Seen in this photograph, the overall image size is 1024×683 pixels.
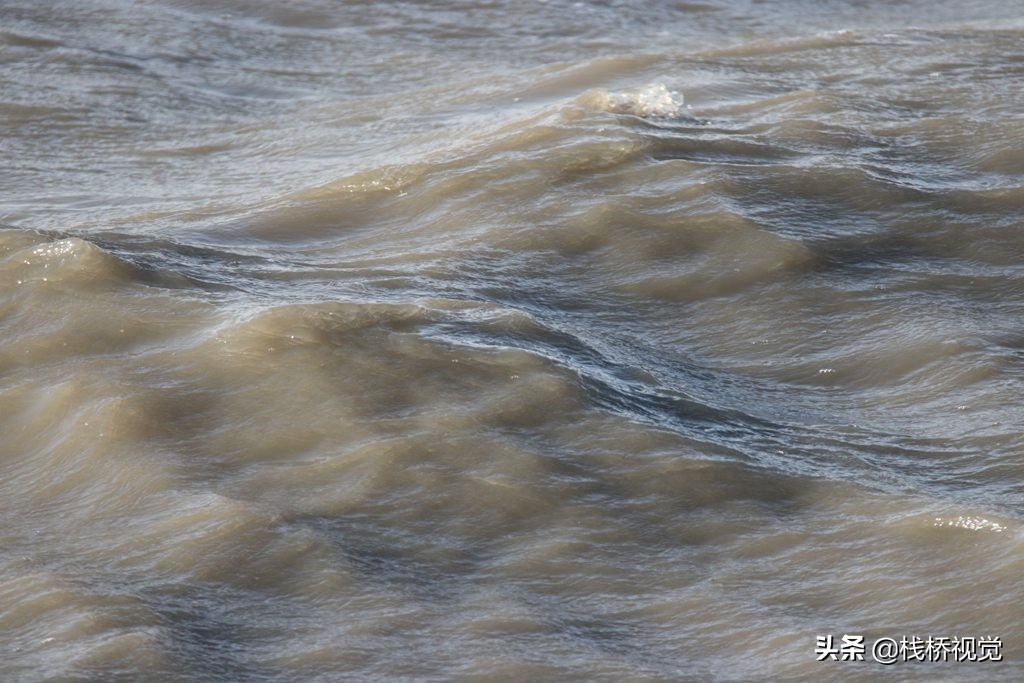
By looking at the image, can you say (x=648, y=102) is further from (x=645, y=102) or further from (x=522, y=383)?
(x=522, y=383)

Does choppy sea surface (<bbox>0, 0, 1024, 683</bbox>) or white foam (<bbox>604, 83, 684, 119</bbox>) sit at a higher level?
white foam (<bbox>604, 83, 684, 119</bbox>)

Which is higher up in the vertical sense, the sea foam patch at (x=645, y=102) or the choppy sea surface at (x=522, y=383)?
the sea foam patch at (x=645, y=102)

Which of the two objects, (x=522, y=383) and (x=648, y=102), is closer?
Answer: (x=522, y=383)

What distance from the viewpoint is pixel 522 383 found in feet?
13.1

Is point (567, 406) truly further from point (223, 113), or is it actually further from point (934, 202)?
point (223, 113)

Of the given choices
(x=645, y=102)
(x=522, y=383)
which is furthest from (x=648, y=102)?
(x=522, y=383)

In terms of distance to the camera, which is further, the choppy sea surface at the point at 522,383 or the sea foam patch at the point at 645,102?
the sea foam patch at the point at 645,102

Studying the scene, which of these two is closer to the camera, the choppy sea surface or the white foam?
the choppy sea surface

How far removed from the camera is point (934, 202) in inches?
209

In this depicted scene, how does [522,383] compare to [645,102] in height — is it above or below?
below

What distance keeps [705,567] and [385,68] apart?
17.1 ft

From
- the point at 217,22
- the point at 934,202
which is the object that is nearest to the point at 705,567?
the point at 934,202

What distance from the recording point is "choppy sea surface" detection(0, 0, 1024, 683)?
3.16m

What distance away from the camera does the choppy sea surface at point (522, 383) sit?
316 cm
